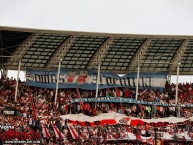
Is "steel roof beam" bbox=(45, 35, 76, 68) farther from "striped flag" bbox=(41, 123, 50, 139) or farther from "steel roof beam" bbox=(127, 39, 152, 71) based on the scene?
"striped flag" bbox=(41, 123, 50, 139)

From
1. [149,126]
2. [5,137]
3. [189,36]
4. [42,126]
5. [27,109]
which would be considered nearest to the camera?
[5,137]

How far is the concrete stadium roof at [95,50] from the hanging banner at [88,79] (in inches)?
76.4

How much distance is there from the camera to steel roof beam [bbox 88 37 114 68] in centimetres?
5731

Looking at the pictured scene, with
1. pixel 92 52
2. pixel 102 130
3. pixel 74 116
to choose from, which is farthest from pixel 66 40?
pixel 102 130

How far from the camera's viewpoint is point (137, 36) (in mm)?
56062

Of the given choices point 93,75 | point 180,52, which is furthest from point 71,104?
point 180,52

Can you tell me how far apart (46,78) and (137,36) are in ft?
39.4

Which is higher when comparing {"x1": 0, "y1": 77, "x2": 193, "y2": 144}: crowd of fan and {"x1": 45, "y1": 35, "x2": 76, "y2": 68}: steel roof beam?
{"x1": 45, "y1": 35, "x2": 76, "y2": 68}: steel roof beam

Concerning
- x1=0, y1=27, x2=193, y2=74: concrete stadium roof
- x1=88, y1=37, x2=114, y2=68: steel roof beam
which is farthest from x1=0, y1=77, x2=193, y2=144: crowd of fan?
x1=88, y1=37, x2=114, y2=68: steel roof beam

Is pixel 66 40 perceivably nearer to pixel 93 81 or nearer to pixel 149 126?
pixel 93 81

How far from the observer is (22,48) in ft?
188

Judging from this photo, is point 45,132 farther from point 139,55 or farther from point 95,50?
point 139,55

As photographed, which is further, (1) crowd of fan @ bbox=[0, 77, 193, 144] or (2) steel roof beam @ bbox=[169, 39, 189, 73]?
(2) steel roof beam @ bbox=[169, 39, 189, 73]

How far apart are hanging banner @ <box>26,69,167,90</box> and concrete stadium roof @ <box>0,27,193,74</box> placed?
194 cm
